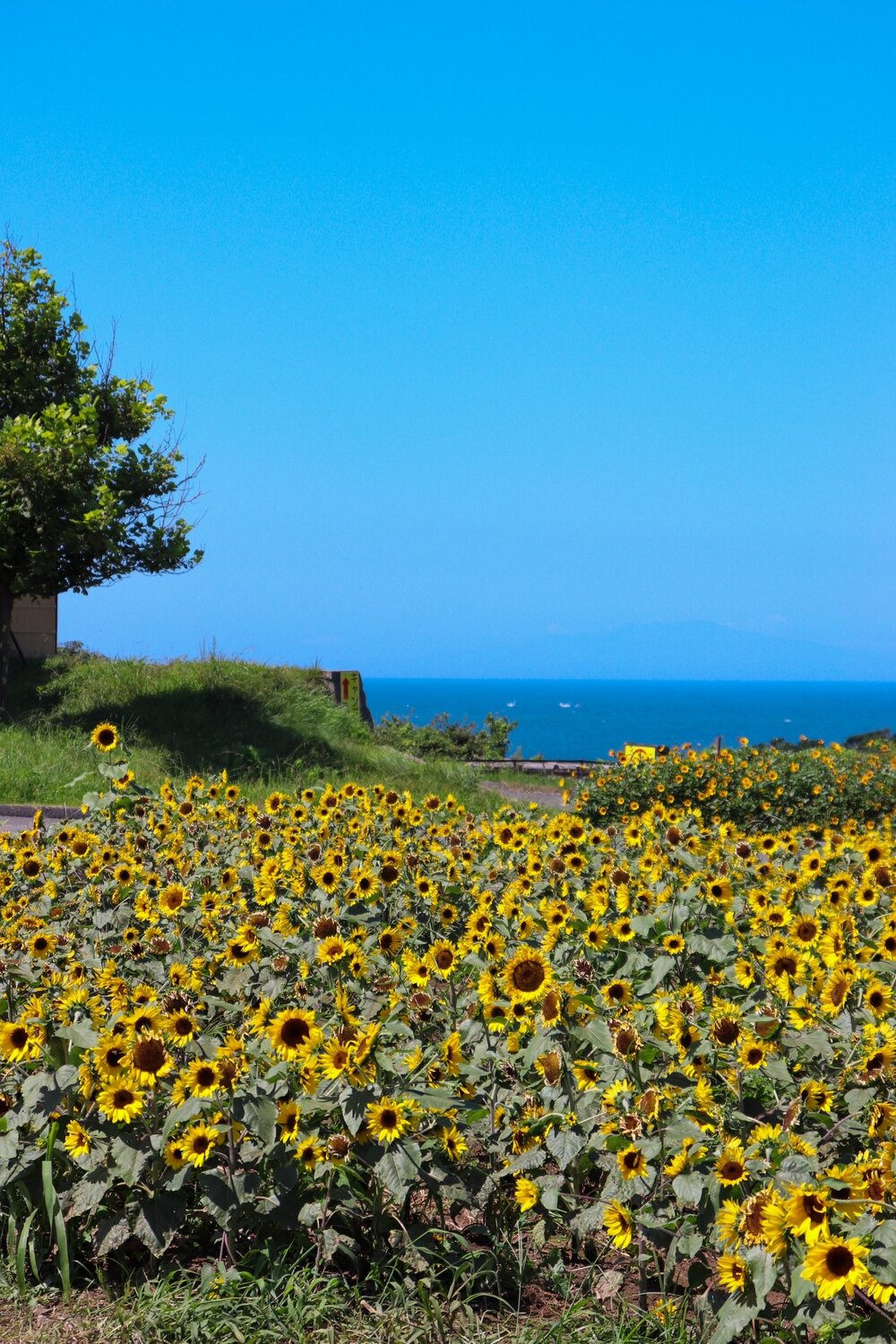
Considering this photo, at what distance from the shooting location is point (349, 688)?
2266 cm

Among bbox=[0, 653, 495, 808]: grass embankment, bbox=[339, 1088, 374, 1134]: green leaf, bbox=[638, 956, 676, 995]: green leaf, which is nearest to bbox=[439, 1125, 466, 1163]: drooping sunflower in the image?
bbox=[339, 1088, 374, 1134]: green leaf

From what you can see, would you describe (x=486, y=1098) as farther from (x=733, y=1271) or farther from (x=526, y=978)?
(x=733, y=1271)

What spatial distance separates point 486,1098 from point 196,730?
612 inches

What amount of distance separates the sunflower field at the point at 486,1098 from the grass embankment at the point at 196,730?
26.6ft

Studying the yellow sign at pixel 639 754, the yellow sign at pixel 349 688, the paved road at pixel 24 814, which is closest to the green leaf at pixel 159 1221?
the paved road at pixel 24 814

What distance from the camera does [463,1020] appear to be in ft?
11.7

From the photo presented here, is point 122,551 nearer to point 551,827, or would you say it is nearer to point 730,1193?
point 551,827

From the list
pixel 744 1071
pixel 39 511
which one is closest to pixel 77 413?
pixel 39 511

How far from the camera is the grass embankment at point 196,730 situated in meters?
14.2

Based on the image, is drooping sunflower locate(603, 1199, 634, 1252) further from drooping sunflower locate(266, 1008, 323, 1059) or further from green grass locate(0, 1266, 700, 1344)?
drooping sunflower locate(266, 1008, 323, 1059)

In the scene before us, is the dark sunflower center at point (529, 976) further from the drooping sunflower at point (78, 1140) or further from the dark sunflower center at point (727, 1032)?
the drooping sunflower at point (78, 1140)

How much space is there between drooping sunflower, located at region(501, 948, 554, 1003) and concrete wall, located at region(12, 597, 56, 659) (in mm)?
26677

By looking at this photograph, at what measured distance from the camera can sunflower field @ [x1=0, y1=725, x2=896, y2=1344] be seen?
107 inches

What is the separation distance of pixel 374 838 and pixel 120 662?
17.5 m
